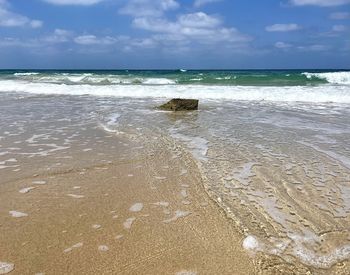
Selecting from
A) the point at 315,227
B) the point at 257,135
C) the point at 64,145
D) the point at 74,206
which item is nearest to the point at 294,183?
the point at 315,227

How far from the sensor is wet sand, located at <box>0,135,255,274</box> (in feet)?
8.78

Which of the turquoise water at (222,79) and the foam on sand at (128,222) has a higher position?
the foam on sand at (128,222)

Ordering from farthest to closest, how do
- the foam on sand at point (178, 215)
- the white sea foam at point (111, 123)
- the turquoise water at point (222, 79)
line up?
1. the turquoise water at point (222, 79)
2. the white sea foam at point (111, 123)
3. the foam on sand at point (178, 215)

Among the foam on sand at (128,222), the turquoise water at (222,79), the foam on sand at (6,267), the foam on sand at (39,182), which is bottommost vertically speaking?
the turquoise water at (222,79)

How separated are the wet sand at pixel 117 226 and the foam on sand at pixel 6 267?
30 mm

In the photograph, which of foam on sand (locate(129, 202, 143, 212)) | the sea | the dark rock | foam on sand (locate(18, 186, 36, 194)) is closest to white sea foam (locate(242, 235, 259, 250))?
the sea

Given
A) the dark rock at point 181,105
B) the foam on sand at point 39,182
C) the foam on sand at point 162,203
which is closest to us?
the foam on sand at point 162,203

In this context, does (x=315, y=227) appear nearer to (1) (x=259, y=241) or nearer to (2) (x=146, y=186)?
(1) (x=259, y=241)

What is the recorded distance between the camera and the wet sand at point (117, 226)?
2676 millimetres

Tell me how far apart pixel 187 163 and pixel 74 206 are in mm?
1988

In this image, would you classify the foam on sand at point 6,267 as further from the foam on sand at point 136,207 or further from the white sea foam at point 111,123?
the white sea foam at point 111,123

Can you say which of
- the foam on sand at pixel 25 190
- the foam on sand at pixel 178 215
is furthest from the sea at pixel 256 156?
the foam on sand at pixel 25 190

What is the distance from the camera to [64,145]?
654 cm

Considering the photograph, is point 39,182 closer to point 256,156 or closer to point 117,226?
point 117,226
